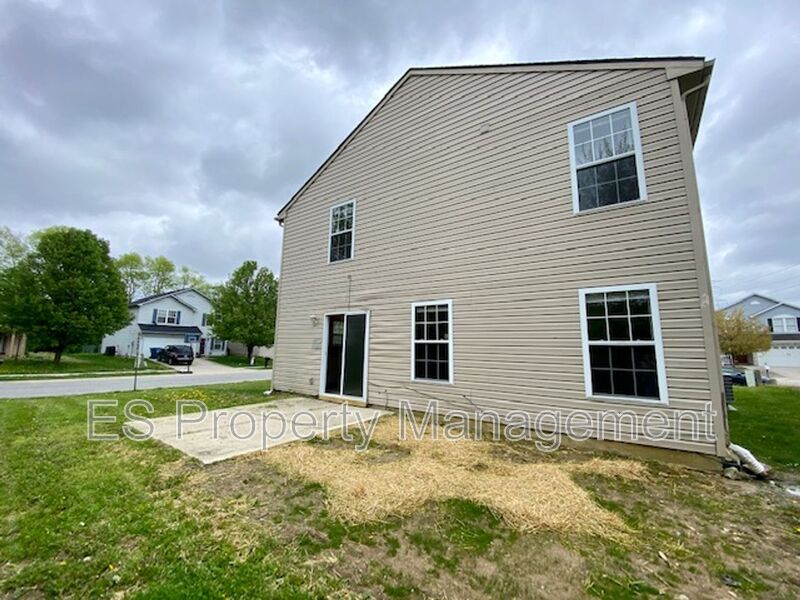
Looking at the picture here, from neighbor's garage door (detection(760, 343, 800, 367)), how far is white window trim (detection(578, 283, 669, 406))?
40934 millimetres

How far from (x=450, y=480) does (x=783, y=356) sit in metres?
45.8

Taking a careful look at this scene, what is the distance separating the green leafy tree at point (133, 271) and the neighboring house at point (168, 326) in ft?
39.2

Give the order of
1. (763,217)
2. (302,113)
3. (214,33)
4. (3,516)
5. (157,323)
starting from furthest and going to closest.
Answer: (763,217) < (157,323) < (302,113) < (214,33) < (3,516)

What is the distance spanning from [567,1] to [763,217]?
50.0 meters

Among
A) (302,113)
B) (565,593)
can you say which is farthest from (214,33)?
(565,593)

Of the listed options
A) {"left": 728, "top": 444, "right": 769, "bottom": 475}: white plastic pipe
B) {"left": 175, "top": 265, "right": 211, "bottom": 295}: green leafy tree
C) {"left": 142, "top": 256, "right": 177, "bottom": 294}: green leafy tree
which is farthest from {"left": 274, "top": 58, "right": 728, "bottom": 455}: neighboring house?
{"left": 175, "top": 265, "right": 211, "bottom": 295}: green leafy tree

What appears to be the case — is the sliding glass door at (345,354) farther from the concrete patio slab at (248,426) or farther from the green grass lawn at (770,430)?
the green grass lawn at (770,430)

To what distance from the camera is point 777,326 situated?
116 feet

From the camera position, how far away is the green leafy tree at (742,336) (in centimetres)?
2422

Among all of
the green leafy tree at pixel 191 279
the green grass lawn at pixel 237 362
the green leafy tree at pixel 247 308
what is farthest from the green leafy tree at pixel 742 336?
the green leafy tree at pixel 191 279

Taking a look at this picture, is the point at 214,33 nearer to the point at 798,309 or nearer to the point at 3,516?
the point at 3,516

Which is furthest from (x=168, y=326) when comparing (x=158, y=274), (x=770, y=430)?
(x=770, y=430)

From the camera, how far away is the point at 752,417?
7.67 metres

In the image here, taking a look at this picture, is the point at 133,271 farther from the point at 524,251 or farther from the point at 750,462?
the point at 750,462
